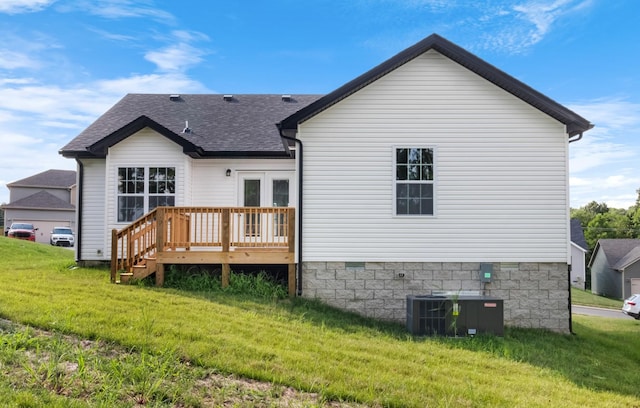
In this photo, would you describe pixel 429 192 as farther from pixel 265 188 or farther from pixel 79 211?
pixel 79 211

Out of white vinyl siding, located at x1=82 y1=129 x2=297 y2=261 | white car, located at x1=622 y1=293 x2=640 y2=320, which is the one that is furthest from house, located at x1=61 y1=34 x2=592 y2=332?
white car, located at x1=622 y1=293 x2=640 y2=320

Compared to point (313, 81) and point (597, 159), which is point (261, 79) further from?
point (597, 159)

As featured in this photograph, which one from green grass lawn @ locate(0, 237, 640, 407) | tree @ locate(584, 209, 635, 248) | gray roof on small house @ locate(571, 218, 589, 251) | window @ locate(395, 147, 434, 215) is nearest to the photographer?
green grass lawn @ locate(0, 237, 640, 407)

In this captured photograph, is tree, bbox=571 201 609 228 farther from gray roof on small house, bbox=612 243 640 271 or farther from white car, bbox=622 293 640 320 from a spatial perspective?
white car, bbox=622 293 640 320

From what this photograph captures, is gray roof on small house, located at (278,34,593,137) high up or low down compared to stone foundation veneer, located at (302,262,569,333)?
up

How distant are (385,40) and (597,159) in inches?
1472

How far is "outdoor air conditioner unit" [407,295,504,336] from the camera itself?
28.3 ft

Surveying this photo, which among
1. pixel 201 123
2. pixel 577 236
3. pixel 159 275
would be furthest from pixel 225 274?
pixel 577 236

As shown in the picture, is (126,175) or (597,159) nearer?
(126,175)

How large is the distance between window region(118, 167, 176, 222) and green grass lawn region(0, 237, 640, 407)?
3582 millimetres

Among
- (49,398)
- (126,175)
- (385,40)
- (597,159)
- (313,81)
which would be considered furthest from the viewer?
(597,159)

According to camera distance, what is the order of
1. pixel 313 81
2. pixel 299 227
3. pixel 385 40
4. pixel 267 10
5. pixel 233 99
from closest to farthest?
pixel 299 227, pixel 267 10, pixel 385 40, pixel 233 99, pixel 313 81

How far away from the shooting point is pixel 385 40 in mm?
14656

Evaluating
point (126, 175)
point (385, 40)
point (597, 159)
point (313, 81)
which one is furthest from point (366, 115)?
A: point (597, 159)
